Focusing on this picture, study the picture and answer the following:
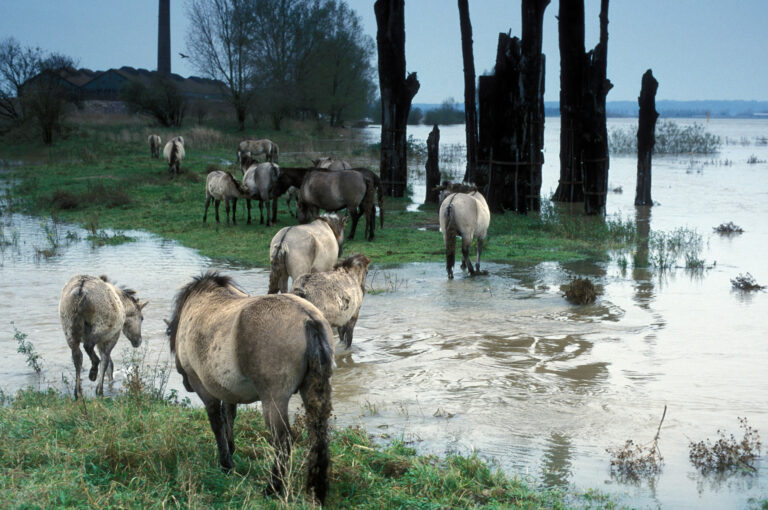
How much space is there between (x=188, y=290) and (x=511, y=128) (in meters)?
15.4

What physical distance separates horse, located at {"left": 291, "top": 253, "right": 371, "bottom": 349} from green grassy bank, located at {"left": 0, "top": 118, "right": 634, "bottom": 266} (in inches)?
229

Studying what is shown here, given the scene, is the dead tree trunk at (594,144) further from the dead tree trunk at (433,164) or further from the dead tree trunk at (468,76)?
the dead tree trunk at (433,164)

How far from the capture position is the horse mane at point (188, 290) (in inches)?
207

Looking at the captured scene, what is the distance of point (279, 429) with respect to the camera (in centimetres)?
437

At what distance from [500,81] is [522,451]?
15.3m

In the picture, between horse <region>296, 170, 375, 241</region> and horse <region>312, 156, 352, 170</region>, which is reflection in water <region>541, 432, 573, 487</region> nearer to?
horse <region>296, 170, 375, 241</region>

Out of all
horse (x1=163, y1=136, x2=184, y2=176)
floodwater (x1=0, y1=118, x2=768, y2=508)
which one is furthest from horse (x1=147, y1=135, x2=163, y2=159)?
floodwater (x1=0, y1=118, x2=768, y2=508)

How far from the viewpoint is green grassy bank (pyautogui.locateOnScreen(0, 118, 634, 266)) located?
15008mm

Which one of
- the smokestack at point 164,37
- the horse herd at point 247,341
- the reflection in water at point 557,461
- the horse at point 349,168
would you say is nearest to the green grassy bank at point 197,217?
the horse at point 349,168

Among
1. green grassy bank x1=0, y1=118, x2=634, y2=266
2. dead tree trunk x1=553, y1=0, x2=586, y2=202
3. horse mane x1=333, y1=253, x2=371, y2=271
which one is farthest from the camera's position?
dead tree trunk x1=553, y1=0, x2=586, y2=202

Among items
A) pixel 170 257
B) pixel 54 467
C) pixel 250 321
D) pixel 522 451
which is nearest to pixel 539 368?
pixel 522 451

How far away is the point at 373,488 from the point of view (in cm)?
484

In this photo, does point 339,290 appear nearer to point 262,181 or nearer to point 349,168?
point 349,168

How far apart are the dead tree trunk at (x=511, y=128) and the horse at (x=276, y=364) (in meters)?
15.7
